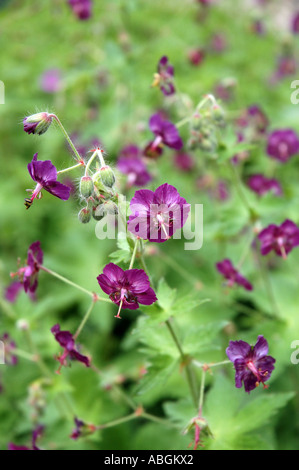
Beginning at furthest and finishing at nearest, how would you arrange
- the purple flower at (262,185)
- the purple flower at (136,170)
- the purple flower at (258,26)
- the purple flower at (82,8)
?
the purple flower at (258,26) → the purple flower at (82,8) → the purple flower at (262,185) → the purple flower at (136,170)

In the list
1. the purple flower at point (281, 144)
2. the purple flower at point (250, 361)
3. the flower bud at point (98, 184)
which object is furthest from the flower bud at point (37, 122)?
the purple flower at point (281, 144)

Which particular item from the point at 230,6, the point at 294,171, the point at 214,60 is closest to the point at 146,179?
the point at 294,171

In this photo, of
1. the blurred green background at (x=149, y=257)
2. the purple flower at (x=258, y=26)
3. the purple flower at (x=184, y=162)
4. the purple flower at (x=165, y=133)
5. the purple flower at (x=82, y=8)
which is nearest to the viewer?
the purple flower at (x=165, y=133)

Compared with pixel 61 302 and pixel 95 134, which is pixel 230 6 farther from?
pixel 61 302

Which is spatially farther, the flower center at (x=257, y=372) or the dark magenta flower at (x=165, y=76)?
the dark magenta flower at (x=165, y=76)

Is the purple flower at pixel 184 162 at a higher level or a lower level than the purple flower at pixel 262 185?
higher

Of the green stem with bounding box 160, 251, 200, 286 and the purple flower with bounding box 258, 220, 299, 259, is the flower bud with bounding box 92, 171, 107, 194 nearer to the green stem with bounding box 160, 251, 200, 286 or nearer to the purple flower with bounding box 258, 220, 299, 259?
the purple flower with bounding box 258, 220, 299, 259

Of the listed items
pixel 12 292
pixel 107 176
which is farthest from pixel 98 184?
pixel 12 292

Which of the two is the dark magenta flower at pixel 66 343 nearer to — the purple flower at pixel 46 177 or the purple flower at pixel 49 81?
the purple flower at pixel 46 177
